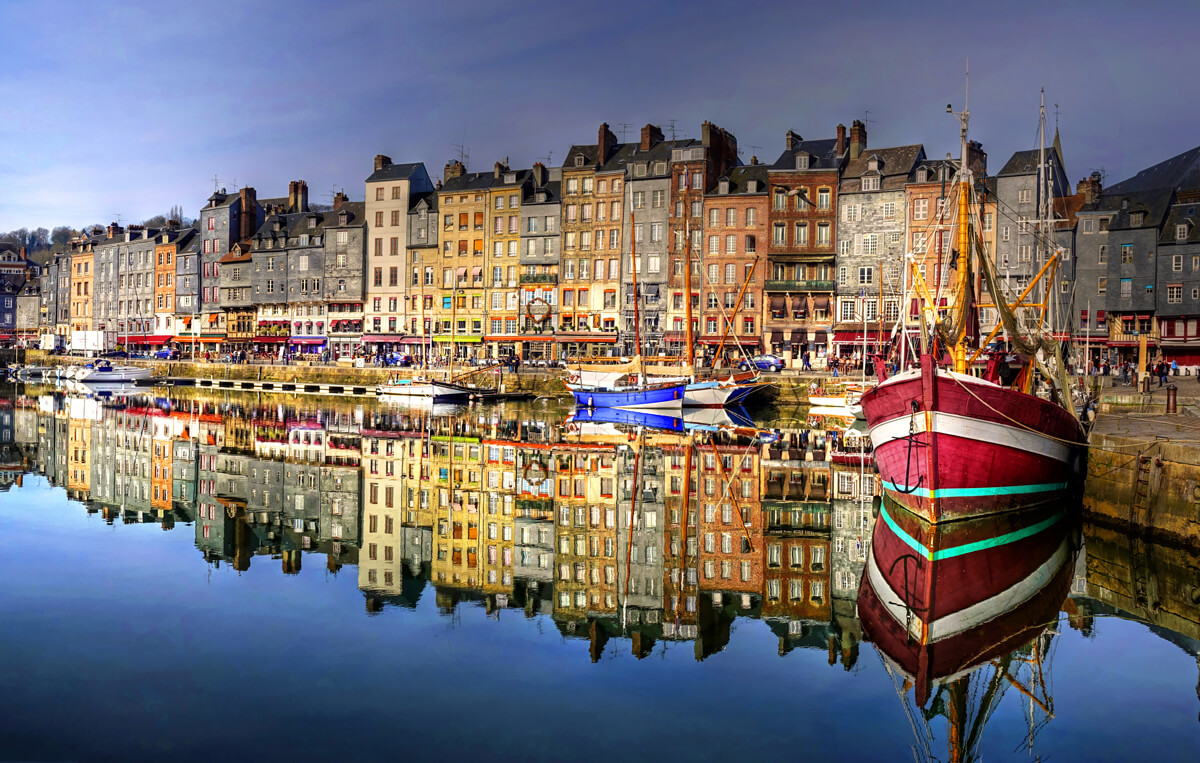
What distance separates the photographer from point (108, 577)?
14312mm

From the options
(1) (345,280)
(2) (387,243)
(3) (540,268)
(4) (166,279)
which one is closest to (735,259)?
(3) (540,268)

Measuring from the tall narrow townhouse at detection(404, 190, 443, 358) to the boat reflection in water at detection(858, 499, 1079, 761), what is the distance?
60.5 m

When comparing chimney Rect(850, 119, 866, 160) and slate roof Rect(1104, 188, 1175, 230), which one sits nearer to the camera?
slate roof Rect(1104, 188, 1175, 230)

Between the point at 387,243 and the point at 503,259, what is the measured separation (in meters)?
11.4

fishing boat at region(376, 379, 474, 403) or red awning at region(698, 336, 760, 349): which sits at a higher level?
red awning at region(698, 336, 760, 349)

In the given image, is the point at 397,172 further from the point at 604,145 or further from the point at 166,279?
the point at 166,279

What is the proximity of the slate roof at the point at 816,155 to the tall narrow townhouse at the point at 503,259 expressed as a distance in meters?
20.1

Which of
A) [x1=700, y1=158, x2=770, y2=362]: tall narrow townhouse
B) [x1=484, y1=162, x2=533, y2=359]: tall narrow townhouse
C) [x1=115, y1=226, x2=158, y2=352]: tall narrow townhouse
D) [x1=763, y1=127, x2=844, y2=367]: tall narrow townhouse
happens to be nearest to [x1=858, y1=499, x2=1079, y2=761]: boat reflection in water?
[x1=763, y1=127, x2=844, y2=367]: tall narrow townhouse

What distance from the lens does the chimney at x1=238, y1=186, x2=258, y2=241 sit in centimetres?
9000

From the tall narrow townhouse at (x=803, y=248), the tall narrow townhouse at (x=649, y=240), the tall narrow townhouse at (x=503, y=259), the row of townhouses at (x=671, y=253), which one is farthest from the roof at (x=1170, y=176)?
the tall narrow townhouse at (x=503, y=259)

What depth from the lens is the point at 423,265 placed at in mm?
75688

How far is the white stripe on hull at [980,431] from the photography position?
1716 cm

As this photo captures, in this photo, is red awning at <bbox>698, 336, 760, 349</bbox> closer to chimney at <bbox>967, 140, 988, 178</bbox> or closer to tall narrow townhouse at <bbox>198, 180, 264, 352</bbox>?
chimney at <bbox>967, 140, 988, 178</bbox>

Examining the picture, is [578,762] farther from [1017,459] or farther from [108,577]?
[1017,459]
